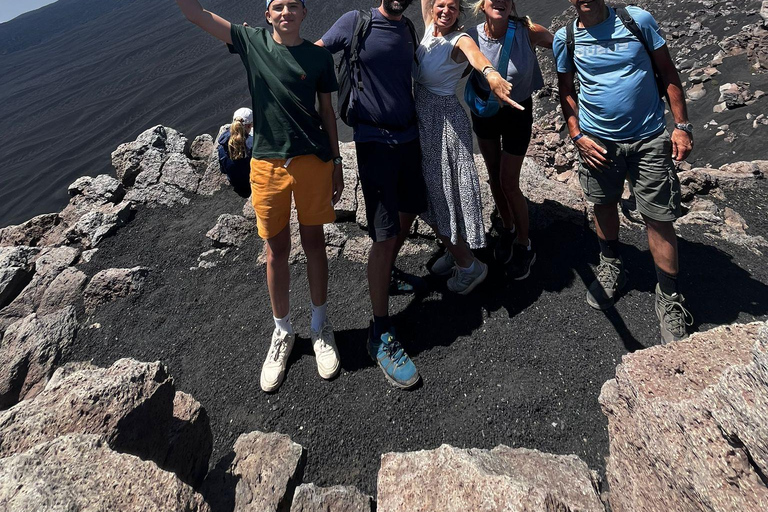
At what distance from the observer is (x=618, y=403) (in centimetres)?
198

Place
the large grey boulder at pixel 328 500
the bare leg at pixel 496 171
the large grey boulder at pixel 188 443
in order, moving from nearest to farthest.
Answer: the large grey boulder at pixel 328 500, the large grey boulder at pixel 188 443, the bare leg at pixel 496 171

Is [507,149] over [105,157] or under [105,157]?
A: over

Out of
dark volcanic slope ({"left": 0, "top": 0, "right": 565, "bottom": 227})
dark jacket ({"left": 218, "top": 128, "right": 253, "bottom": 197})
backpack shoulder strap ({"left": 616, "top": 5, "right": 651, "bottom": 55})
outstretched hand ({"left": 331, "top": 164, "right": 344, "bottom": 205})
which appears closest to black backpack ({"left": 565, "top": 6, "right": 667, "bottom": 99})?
backpack shoulder strap ({"left": 616, "top": 5, "right": 651, "bottom": 55})

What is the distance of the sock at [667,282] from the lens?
2.85 meters

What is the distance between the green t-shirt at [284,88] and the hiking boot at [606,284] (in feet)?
7.30

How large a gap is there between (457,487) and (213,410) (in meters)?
2.03

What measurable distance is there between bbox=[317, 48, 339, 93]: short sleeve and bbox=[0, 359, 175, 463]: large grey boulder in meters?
1.77

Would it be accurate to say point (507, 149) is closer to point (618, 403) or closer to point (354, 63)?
point (354, 63)

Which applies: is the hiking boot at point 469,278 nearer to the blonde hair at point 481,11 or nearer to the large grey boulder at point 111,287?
the blonde hair at point 481,11

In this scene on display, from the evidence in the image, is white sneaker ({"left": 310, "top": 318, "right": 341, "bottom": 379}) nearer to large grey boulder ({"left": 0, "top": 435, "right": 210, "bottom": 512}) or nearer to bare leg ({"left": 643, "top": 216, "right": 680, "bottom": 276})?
large grey boulder ({"left": 0, "top": 435, "right": 210, "bottom": 512})

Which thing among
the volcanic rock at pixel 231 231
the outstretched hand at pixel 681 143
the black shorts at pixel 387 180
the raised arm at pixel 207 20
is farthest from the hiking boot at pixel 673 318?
the volcanic rock at pixel 231 231

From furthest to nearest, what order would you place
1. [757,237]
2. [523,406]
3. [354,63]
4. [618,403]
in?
[757,237] → [523,406] → [354,63] → [618,403]

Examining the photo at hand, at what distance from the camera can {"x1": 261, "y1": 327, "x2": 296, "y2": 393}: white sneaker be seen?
304cm

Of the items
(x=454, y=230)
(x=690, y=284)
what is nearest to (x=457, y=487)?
(x=454, y=230)
